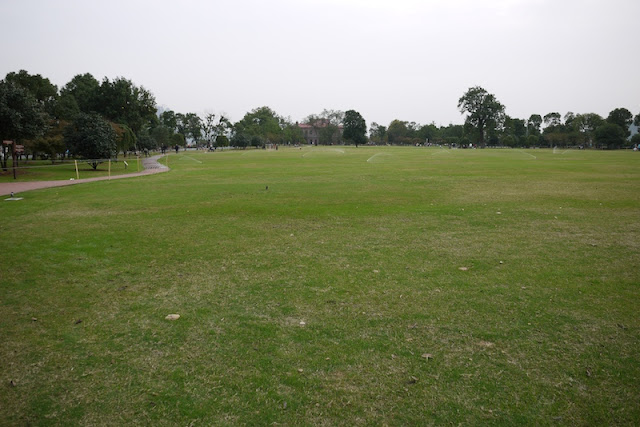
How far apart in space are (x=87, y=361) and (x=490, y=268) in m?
6.84

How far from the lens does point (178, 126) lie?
147750 millimetres

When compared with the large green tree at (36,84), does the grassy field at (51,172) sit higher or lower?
lower

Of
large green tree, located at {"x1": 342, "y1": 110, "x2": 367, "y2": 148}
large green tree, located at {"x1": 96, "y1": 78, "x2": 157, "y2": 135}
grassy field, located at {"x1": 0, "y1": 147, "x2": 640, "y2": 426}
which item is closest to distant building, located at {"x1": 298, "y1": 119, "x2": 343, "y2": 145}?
large green tree, located at {"x1": 342, "y1": 110, "x2": 367, "y2": 148}

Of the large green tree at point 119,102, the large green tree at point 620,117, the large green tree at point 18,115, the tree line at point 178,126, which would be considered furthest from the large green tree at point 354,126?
the large green tree at point 18,115

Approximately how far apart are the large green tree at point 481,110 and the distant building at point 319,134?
58.5 m

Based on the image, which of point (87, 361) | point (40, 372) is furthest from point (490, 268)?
point (40, 372)

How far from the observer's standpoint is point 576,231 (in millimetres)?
10375

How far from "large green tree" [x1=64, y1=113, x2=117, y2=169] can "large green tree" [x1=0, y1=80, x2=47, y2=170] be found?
4885mm

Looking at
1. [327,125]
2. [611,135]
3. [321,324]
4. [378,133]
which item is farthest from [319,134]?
[321,324]

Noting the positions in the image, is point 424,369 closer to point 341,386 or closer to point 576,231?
point 341,386

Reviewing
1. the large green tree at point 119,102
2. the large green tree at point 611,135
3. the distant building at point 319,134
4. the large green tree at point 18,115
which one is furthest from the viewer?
the distant building at point 319,134

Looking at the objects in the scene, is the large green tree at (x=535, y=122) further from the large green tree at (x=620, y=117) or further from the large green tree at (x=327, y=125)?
the large green tree at (x=327, y=125)

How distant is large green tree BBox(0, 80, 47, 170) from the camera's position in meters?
27.3

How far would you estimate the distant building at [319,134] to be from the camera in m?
169
